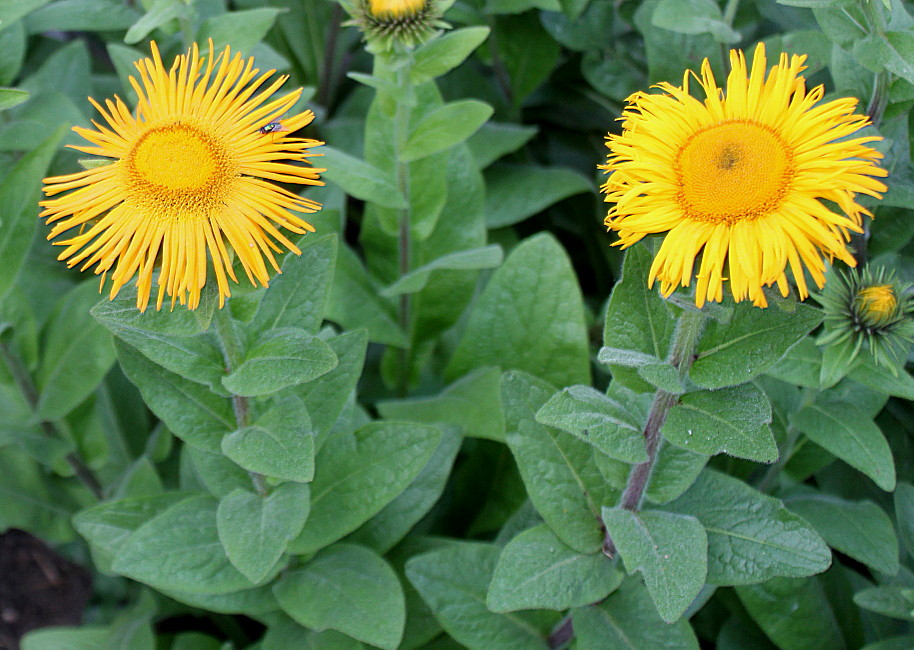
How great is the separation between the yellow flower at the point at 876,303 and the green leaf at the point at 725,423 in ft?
0.64

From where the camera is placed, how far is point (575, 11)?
1812mm

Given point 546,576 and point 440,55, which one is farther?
point 440,55

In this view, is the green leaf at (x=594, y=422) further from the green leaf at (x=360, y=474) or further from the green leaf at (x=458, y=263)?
the green leaf at (x=458, y=263)

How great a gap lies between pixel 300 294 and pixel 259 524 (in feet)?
1.04

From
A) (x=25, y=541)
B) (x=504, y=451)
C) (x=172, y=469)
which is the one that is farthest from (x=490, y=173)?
(x=25, y=541)

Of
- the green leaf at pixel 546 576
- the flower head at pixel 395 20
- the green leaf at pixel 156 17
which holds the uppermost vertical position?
the green leaf at pixel 156 17

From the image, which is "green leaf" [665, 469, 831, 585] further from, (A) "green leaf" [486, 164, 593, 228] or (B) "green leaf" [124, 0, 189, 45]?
(B) "green leaf" [124, 0, 189, 45]

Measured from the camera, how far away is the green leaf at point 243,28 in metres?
1.44

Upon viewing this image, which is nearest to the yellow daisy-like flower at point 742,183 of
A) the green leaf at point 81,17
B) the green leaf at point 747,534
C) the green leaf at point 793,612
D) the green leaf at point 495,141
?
the green leaf at point 747,534

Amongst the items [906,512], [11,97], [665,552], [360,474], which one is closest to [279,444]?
[360,474]

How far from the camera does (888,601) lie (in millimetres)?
1255

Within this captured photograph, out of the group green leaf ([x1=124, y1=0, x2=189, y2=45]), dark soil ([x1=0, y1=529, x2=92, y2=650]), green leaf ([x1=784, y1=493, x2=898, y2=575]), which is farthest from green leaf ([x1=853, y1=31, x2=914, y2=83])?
dark soil ([x1=0, y1=529, x2=92, y2=650])

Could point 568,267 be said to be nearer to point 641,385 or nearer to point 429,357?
point 429,357

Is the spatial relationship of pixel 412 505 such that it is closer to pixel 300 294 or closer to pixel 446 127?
pixel 300 294
